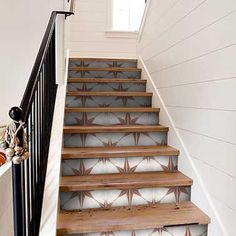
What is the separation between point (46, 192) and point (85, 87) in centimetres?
182

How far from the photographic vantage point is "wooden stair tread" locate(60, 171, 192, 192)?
1988 mm

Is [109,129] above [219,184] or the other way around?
above

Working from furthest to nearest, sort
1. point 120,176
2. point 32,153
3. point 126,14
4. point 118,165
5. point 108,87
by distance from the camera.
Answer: point 126,14 → point 108,87 → point 118,165 → point 120,176 → point 32,153

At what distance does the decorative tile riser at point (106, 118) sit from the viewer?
9.23ft

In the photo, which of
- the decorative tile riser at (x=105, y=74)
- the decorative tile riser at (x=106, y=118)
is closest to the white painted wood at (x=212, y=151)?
the decorative tile riser at (x=106, y=118)

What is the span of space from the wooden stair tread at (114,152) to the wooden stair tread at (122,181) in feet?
0.52

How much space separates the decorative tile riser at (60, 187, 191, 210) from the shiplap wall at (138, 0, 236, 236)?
0.59 ft

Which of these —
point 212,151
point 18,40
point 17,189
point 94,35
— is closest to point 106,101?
point 18,40

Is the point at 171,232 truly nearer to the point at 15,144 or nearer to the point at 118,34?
the point at 15,144

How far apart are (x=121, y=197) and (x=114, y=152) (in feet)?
1.26

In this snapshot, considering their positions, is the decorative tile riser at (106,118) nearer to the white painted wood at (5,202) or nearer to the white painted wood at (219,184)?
the white painted wood at (5,202)

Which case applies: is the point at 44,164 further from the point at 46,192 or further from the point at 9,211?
the point at 9,211

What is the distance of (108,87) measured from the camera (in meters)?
3.43

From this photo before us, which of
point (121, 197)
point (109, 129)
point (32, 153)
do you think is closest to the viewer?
point (32, 153)
